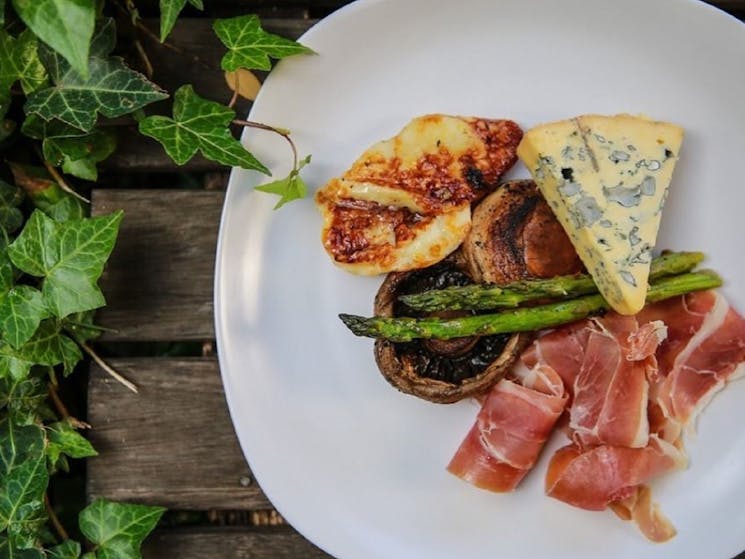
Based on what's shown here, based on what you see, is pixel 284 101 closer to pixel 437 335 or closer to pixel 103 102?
pixel 103 102

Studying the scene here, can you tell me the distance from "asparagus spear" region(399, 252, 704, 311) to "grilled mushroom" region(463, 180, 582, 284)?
0.03m

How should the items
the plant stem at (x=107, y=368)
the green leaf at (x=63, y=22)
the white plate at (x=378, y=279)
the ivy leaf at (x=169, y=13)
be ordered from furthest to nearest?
the plant stem at (x=107, y=368)
the white plate at (x=378, y=279)
the ivy leaf at (x=169, y=13)
the green leaf at (x=63, y=22)

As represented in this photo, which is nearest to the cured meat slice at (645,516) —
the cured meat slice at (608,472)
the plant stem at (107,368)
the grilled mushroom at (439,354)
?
the cured meat slice at (608,472)

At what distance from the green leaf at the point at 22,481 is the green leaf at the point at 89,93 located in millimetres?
638

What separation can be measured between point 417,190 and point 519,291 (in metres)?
0.28

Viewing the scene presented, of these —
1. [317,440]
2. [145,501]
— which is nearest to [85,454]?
[145,501]

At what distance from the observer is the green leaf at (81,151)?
5.90 feet

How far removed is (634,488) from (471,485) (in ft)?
1.05

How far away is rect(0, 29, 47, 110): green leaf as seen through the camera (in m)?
1.68

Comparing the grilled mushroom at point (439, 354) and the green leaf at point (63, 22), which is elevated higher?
the green leaf at point (63, 22)

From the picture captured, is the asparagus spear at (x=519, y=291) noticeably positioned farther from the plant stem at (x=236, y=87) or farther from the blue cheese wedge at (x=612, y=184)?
the plant stem at (x=236, y=87)

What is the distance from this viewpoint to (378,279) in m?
1.85

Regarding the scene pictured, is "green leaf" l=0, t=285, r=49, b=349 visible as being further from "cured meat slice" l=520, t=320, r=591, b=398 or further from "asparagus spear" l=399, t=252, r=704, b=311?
"cured meat slice" l=520, t=320, r=591, b=398

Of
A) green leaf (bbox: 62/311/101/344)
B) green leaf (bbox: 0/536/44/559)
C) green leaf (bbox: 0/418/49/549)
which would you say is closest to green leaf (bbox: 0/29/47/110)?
green leaf (bbox: 62/311/101/344)
